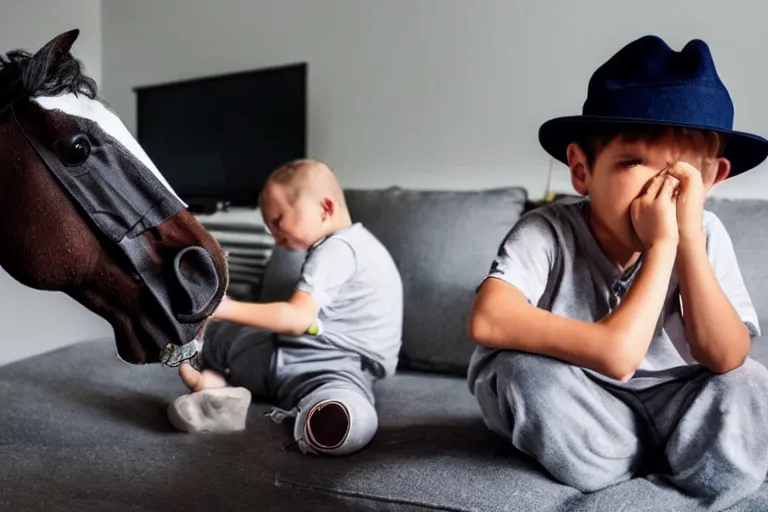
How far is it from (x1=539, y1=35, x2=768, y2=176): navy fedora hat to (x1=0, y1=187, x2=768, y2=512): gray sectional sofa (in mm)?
463

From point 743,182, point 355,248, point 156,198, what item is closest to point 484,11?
point 743,182

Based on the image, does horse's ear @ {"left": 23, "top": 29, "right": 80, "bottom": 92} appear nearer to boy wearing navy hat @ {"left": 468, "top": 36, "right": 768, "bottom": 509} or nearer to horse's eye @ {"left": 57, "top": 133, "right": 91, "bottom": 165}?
horse's eye @ {"left": 57, "top": 133, "right": 91, "bottom": 165}

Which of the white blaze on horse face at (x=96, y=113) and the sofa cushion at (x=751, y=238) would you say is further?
the sofa cushion at (x=751, y=238)

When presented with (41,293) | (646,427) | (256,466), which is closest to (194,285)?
(256,466)

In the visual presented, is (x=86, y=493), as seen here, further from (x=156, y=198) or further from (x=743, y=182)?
(x=743, y=182)

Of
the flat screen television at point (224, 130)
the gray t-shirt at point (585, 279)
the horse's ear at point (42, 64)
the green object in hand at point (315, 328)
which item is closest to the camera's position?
the horse's ear at point (42, 64)

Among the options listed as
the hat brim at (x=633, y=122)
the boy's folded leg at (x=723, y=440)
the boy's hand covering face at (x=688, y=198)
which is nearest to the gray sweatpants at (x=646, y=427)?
the boy's folded leg at (x=723, y=440)

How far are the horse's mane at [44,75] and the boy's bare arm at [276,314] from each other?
1.52 ft

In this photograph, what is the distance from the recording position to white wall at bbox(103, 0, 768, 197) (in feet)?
5.51

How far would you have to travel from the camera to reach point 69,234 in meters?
0.73

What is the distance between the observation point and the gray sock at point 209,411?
120 cm

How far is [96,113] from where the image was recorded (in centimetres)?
74

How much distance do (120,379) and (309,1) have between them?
1.42 meters

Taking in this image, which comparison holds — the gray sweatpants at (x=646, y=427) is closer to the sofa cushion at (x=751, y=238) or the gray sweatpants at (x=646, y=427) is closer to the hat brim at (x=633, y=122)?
the hat brim at (x=633, y=122)
